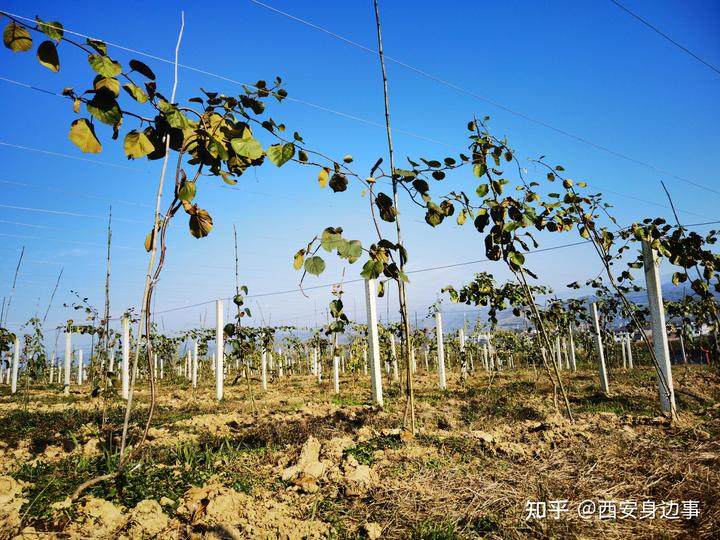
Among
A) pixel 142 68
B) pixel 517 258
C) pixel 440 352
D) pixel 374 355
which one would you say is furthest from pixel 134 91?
pixel 440 352

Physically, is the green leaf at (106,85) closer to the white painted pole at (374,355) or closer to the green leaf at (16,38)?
the green leaf at (16,38)

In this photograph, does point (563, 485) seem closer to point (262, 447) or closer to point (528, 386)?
point (262, 447)

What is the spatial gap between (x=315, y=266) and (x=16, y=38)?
5.04 ft

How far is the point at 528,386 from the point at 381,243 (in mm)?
9445

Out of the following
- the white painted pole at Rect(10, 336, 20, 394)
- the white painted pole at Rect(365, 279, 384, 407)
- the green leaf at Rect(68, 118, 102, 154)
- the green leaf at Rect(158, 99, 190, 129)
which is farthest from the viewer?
the white painted pole at Rect(10, 336, 20, 394)

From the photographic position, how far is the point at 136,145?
5.86 feet

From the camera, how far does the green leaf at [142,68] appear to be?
1705mm

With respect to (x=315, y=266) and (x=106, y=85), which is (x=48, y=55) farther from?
(x=315, y=266)

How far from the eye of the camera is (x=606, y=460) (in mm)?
2893

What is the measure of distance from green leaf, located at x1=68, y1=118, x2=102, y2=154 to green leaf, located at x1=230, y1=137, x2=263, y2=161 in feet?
1.99

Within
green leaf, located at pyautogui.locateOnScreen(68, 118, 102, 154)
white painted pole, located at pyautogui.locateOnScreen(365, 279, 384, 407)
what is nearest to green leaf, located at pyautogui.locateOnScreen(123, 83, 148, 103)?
green leaf, located at pyautogui.locateOnScreen(68, 118, 102, 154)

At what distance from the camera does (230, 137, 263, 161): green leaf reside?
1.99 meters

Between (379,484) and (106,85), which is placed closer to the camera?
(106,85)

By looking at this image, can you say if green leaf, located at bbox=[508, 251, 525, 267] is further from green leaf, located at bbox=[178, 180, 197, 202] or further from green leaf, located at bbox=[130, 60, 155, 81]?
green leaf, located at bbox=[130, 60, 155, 81]
